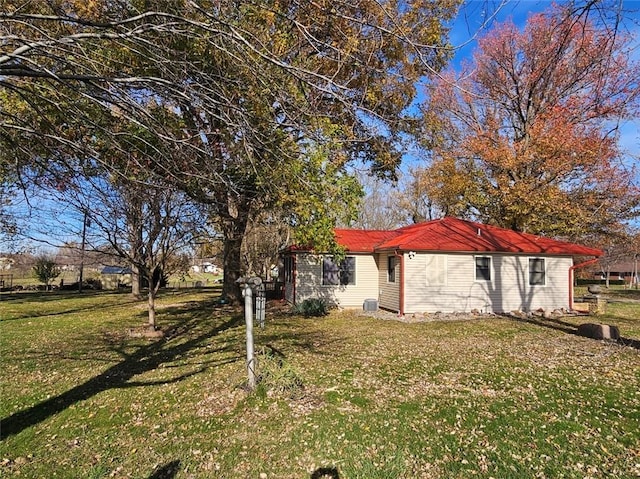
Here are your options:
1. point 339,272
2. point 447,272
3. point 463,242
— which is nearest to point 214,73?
point 447,272

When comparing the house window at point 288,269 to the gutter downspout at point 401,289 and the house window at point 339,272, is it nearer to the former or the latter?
the house window at point 339,272

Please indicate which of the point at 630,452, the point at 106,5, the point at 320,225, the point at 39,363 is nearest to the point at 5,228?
the point at 39,363

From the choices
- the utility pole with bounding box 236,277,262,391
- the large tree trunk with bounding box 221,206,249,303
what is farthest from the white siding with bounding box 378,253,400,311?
the utility pole with bounding box 236,277,262,391

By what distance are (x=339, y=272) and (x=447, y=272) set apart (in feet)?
14.4

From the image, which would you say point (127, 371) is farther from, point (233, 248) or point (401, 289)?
point (401, 289)

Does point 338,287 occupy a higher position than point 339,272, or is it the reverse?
point 339,272

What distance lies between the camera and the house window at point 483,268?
15398 millimetres

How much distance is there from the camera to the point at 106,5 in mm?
4457

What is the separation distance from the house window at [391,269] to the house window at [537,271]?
5.25 meters

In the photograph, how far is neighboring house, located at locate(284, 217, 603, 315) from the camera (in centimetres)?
1485

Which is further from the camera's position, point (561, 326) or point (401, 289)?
point (401, 289)

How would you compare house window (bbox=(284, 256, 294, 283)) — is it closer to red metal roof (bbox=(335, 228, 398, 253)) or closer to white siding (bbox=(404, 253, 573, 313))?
red metal roof (bbox=(335, 228, 398, 253))

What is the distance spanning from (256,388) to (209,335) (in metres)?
5.35

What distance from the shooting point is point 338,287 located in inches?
673
